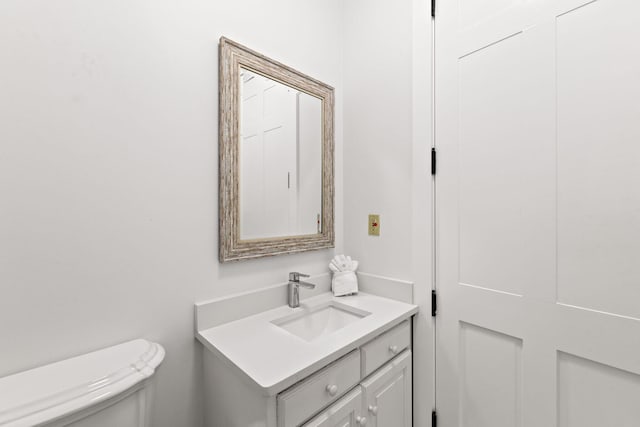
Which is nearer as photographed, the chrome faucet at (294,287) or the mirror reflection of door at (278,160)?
the mirror reflection of door at (278,160)

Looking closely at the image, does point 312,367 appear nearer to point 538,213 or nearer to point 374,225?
point 374,225

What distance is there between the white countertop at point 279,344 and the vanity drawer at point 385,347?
0.15 ft

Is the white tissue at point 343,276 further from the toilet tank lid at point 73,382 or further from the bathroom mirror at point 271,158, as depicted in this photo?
the toilet tank lid at point 73,382

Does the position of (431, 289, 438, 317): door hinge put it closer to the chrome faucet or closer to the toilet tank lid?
the chrome faucet

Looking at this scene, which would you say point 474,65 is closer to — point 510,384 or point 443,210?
point 443,210

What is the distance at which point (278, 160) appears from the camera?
1.40 m

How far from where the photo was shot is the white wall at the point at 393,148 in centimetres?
134

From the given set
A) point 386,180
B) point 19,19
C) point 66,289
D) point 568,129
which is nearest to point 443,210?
point 386,180

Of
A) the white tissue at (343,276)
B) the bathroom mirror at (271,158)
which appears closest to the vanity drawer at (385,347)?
the white tissue at (343,276)

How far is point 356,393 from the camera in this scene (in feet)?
3.46

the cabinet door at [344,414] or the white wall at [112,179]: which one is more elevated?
the white wall at [112,179]

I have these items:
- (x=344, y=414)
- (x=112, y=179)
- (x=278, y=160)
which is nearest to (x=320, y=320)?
(x=344, y=414)

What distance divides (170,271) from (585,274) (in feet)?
4.67

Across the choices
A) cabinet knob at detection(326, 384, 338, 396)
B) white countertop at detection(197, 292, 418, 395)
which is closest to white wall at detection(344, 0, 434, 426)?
white countertop at detection(197, 292, 418, 395)
